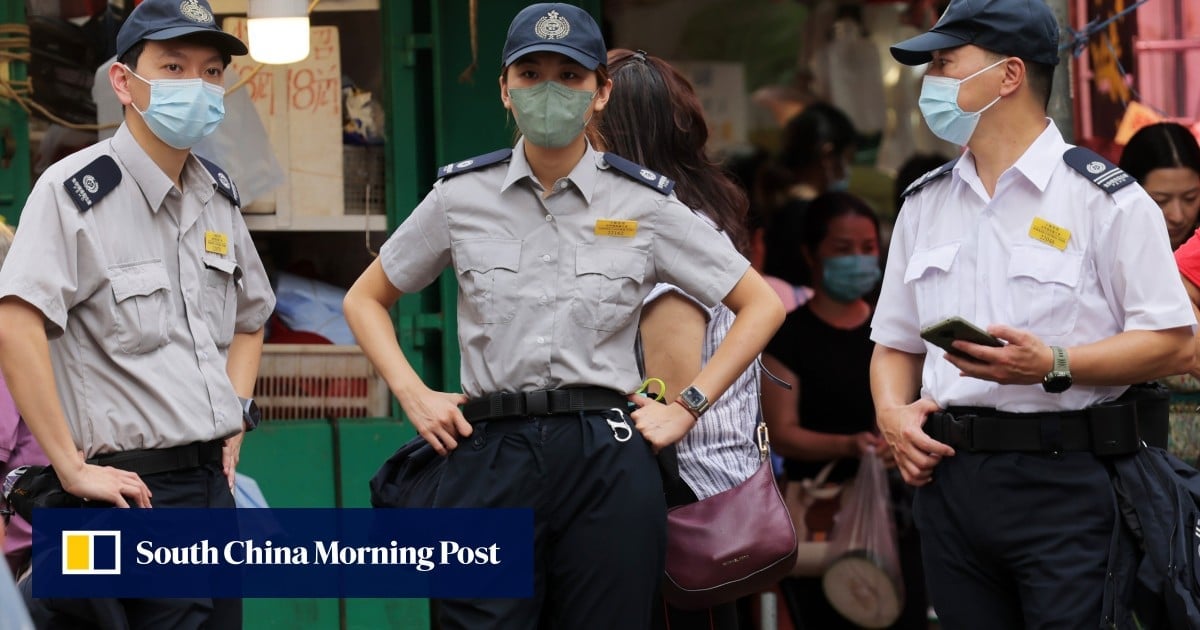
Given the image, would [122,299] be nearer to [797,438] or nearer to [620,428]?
[620,428]

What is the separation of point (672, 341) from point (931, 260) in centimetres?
69

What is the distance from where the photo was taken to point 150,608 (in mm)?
3842

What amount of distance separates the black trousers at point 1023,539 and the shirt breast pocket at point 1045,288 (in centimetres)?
29

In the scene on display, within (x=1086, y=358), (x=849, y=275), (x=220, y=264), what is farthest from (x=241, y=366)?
(x=849, y=275)

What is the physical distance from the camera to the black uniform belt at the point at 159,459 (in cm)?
379

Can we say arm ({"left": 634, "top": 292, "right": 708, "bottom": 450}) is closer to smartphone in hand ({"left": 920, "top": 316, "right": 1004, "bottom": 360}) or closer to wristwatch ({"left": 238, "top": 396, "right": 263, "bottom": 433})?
smartphone in hand ({"left": 920, "top": 316, "right": 1004, "bottom": 360})

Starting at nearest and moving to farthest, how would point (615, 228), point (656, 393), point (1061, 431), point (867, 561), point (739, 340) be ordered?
point (1061, 431) < point (615, 228) < point (739, 340) < point (656, 393) < point (867, 561)

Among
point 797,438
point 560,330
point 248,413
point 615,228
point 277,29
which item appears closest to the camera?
point 560,330

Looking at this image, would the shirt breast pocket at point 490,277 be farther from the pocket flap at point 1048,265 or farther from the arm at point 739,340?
the pocket flap at point 1048,265

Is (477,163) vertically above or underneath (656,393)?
above

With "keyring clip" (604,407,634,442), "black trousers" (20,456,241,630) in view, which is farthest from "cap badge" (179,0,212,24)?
"keyring clip" (604,407,634,442)

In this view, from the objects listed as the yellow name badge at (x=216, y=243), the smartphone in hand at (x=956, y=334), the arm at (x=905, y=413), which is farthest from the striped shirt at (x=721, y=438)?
the yellow name badge at (x=216, y=243)

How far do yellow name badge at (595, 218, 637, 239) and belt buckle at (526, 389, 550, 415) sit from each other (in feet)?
1.32

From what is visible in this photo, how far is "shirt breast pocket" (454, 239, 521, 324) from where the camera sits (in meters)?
3.73
